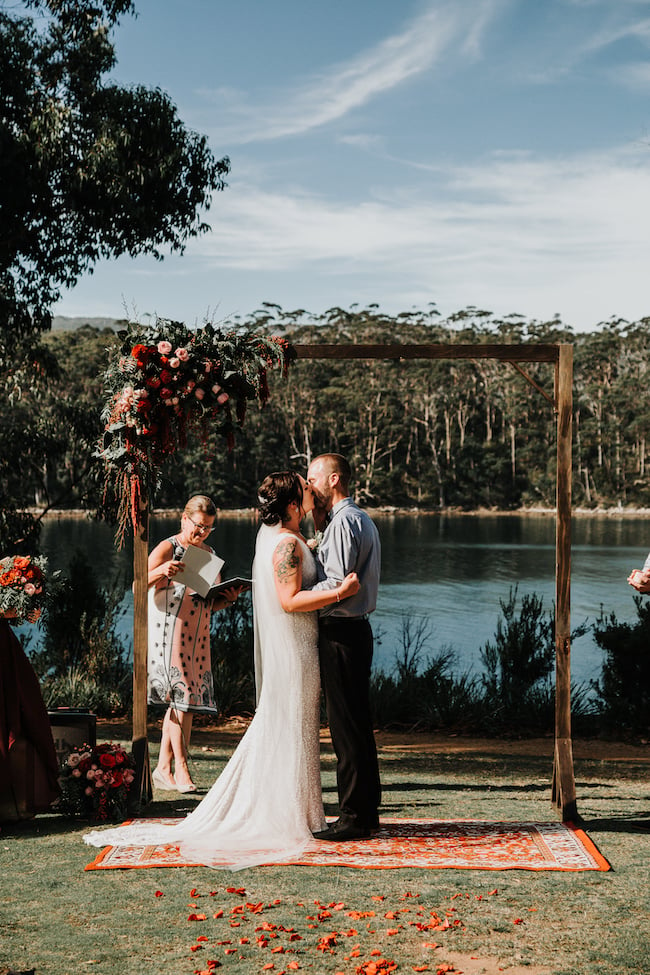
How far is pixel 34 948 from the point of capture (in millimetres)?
3678

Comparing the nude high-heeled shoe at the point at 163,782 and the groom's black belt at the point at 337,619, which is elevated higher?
the groom's black belt at the point at 337,619

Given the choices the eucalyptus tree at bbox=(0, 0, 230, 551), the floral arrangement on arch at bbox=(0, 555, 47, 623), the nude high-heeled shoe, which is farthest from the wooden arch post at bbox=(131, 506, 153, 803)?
the eucalyptus tree at bbox=(0, 0, 230, 551)

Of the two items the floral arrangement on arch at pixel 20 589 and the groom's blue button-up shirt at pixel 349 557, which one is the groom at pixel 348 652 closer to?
the groom's blue button-up shirt at pixel 349 557

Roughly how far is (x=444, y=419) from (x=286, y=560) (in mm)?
58993

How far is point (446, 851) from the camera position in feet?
15.9

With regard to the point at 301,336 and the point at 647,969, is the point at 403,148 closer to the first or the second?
the point at 301,336

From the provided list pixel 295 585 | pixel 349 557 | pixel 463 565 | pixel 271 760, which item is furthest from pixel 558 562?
pixel 463 565

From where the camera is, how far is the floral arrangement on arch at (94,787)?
212 inches

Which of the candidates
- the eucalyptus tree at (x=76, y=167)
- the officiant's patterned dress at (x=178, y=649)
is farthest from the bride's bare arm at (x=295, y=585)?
the eucalyptus tree at (x=76, y=167)

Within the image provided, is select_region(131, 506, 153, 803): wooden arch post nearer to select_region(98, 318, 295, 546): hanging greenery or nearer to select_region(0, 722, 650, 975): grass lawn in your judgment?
select_region(98, 318, 295, 546): hanging greenery

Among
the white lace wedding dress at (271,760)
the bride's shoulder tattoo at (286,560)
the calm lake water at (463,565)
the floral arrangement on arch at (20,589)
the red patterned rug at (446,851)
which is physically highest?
the bride's shoulder tattoo at (286,560)

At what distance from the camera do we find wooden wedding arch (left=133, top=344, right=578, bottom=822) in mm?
5484

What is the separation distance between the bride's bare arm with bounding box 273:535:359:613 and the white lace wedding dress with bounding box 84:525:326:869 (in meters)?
0.06

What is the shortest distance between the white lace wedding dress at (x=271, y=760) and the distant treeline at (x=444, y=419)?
153 ft
